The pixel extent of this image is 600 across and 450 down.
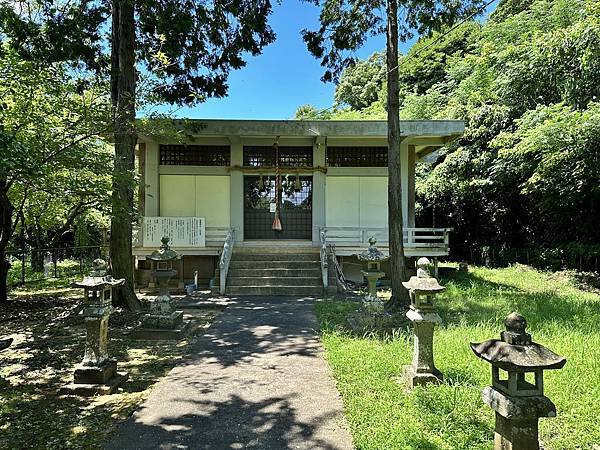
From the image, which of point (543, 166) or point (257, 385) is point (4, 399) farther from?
point (543, 166)

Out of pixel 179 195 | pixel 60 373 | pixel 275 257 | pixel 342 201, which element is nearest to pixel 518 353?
pixel 60 373

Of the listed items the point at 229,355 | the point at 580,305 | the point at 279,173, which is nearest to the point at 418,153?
the point at 279,173

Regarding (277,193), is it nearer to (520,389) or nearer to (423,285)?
(423,285)

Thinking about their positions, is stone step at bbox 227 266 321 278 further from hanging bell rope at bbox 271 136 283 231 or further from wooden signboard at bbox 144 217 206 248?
hanging bell rope at bbox 271 136 283 231

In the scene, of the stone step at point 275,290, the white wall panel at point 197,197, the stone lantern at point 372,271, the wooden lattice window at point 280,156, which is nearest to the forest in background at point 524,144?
the wooden lattice window at point 280,156

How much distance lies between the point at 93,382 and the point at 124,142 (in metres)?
5.86

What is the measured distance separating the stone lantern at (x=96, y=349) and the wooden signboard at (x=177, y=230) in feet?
24.1

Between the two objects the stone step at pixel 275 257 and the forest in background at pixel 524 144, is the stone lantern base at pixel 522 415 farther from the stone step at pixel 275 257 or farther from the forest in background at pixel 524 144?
the stone step at pixel 275 257

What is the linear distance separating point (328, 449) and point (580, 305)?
24.9 ft

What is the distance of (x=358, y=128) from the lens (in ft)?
42.2

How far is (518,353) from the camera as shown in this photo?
257 cm

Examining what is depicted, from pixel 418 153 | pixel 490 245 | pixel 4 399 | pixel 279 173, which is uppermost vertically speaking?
pixel 418 153

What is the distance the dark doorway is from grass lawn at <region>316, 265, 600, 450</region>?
5.53 metres

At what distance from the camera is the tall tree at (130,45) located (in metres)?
8.41
